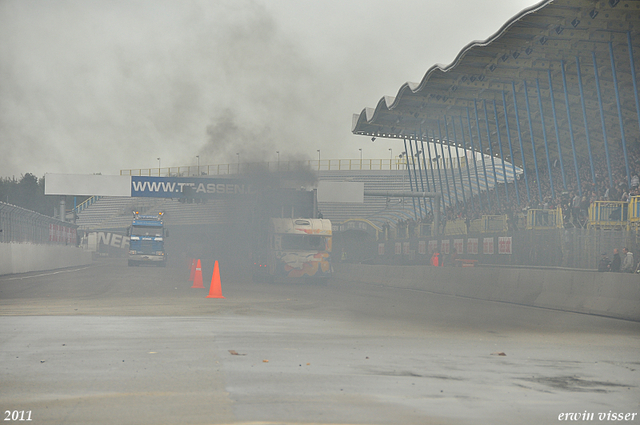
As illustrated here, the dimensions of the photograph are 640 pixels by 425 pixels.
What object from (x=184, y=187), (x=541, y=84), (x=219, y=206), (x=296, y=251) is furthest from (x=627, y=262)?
(x=219, y=206)

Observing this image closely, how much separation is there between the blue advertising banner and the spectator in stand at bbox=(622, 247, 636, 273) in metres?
35.1

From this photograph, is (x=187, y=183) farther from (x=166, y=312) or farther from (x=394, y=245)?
(x=166, y=312)

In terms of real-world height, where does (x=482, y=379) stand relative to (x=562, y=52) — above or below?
below

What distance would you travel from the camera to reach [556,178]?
136 ft

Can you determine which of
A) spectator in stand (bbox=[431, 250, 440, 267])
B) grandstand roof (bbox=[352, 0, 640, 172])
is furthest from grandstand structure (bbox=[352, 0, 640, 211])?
spectator in stand (bbox=[431, 250, 440, 267])

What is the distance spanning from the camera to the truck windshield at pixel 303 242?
3127 centimetres

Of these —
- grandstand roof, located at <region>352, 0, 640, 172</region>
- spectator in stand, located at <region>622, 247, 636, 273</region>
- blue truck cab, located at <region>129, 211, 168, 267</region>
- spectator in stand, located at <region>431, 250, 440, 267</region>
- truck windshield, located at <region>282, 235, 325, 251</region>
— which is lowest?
spectator in stand, located at <region>622, 247, 636, 273</region>

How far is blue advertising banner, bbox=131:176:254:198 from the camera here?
171 ft

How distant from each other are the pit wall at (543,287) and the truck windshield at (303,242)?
12.6ft

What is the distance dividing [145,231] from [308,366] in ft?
148

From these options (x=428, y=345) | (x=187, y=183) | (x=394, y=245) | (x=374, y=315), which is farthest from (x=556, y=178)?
(x=428, y=345)

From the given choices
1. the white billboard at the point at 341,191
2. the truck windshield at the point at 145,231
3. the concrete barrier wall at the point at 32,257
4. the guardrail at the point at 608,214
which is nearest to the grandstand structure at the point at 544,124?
the guardrail at the point at 608,214

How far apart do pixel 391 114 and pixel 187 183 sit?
14.2 meters

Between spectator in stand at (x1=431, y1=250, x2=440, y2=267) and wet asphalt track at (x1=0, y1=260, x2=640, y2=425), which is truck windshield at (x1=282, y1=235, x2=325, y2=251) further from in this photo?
wet asphalt track at (x1=0, y1=260, x2=640, y2=425)
